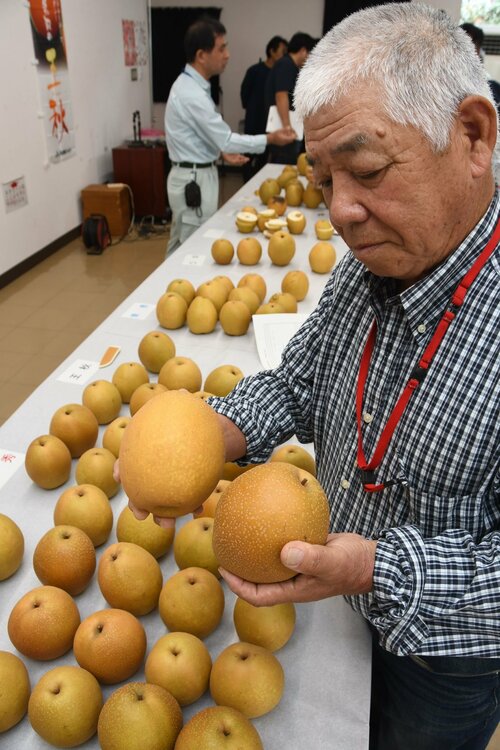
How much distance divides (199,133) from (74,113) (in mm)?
2745

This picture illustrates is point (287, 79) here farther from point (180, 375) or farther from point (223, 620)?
point (223, 620)

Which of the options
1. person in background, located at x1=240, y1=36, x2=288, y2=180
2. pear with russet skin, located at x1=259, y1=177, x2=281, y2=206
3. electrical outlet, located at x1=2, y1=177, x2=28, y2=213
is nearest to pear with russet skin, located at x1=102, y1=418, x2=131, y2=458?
pear with russet skin, located at x1=259, y1=177, x2=281, y2=206

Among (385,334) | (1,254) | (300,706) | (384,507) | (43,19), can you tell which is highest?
(43,19)

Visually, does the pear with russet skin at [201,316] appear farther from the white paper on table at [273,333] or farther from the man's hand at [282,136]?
the man's hand at [282,136]

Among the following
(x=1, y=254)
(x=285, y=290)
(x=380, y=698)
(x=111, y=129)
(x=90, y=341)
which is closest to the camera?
(x=380, y=698)

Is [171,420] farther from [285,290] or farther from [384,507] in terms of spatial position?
[285,290]

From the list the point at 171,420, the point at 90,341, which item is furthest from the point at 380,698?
the point at 90,341

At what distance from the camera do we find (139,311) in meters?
Result: 2.58

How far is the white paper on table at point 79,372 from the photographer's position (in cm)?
208

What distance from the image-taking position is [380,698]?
51.3 inches

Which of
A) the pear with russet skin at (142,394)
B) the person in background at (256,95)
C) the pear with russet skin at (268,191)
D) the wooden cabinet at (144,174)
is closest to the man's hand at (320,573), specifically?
the pear with russet skin at (142,394)

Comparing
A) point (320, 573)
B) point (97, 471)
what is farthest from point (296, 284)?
point (320, 573)

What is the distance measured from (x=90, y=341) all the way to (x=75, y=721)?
158cm

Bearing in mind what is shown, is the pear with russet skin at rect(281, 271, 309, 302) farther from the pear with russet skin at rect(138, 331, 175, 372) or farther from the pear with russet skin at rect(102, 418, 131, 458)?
the pear with russet skin at rect(102, 418, 131, 458)
